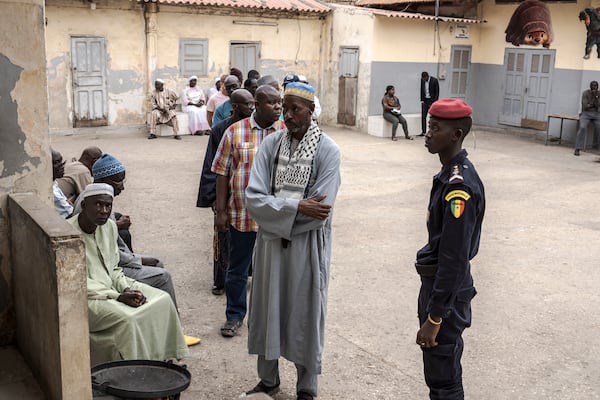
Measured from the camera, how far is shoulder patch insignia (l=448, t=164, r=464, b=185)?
2955mm

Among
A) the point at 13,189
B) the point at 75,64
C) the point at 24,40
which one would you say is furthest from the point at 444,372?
the point at 75,64

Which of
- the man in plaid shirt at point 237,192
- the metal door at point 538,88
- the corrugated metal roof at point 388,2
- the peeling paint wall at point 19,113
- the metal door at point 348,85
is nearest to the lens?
the peeling paint wall at point 19,113

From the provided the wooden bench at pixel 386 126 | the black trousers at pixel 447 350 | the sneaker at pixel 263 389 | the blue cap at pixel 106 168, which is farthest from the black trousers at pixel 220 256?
the wooden bench at pixel 386 126

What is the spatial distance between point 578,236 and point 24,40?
6.21 m

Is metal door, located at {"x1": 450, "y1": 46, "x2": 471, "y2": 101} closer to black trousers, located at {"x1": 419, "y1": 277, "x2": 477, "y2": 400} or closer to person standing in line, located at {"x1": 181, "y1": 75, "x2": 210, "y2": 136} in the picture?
person standing in line, located at {"x1": 181, "y1": 75, "x2": 210, "y2": 136}

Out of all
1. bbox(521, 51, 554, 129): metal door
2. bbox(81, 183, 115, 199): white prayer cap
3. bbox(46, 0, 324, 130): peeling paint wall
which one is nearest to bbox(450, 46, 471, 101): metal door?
bbox(521, 51, 554, 129): metal door

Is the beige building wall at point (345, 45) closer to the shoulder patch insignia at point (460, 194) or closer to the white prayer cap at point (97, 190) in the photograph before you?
the white prayer cap at point (97, 190)

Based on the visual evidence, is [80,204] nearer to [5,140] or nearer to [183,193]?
[5,140]

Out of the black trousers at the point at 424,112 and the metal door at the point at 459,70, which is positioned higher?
the metal door at the point at 459,70

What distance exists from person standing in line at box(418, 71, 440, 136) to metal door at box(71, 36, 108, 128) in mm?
7508

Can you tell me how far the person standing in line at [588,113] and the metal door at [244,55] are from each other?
296 inches

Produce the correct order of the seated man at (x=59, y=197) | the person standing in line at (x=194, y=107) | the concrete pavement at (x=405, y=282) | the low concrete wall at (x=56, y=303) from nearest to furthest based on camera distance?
the low concrete wall at (x=56, y=303)
the concrete pavement at (x=405, y=282)
the seated man at (x=59, y=197)
the person standing in line at (x=194, y=107)

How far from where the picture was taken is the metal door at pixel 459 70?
1831 centimetres

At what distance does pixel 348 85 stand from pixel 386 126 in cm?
171
